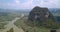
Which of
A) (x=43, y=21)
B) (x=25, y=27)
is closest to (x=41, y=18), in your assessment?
(x=43, y=21)

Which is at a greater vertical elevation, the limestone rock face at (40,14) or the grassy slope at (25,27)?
the limestone rock face at (40,14)

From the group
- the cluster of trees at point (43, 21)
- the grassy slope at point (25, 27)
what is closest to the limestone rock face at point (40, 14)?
the cluster of trees at point (43, 21)

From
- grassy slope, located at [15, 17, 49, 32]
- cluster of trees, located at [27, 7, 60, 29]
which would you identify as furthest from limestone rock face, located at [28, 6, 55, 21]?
grassy slope, located at [15, 17, 49, 32]

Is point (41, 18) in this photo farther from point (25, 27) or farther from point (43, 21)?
point (25, 27)

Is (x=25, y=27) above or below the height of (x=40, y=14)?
below

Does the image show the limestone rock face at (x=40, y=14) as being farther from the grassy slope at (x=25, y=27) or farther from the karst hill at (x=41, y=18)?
the grassy slope at (x=25, y=27)

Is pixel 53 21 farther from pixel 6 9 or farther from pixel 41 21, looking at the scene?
pixel 6 9

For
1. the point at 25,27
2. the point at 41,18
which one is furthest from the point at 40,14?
the point at 25,27

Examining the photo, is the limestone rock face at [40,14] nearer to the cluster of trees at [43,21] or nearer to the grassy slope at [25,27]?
the cluster of trees at [43,21]
